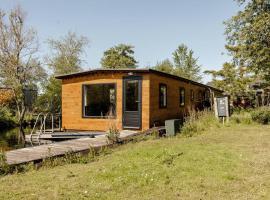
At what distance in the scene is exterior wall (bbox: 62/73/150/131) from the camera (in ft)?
47.8

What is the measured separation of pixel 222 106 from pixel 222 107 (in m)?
0.05

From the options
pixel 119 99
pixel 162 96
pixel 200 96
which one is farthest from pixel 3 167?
pixel 200 96

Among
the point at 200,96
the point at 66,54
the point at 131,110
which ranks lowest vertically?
the point at 131,110

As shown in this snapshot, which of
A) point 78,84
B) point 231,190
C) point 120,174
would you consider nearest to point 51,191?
point 120,174

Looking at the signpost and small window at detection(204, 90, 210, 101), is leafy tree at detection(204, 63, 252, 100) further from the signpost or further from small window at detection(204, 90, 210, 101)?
the signpost

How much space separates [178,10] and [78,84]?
8.00m

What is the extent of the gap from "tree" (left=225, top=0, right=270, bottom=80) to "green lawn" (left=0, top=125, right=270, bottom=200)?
1064 centimetres

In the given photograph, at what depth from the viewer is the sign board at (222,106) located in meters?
16.4

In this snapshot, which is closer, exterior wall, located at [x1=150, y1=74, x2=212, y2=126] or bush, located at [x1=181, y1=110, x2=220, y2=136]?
bush, located at [x1=181, y1=110, x2=220, y2=136]

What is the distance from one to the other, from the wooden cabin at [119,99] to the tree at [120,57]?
3054 centimetres

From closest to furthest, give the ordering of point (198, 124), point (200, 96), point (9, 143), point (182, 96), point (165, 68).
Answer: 1. point (198, 124)
2. point (9, 143)
3. point (182, 96)
4. point (200, 96)
5. point (165, 68)

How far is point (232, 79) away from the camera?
110 ft

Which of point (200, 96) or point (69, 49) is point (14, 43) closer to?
point (200, 96)

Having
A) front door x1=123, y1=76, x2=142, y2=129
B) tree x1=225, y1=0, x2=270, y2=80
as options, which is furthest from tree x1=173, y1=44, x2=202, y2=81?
front door x1=123, y1=76, x2=142, y2=129
